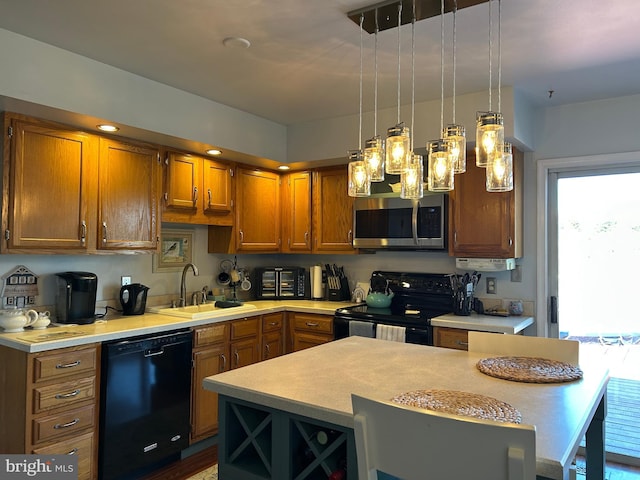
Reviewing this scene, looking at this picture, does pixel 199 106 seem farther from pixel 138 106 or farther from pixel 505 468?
pixel 505 468

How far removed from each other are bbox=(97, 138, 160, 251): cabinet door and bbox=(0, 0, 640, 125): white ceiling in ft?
1.85

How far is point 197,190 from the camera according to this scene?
3.73 metres

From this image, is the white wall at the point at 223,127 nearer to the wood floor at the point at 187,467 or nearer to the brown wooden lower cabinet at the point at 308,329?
the brown wooden lower cabinet at the point at 308,329

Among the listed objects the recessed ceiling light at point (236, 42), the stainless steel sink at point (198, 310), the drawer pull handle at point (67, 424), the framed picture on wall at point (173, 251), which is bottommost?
the drawer pull handle at point (67, 424)

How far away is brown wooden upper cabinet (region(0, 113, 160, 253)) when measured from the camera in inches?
106

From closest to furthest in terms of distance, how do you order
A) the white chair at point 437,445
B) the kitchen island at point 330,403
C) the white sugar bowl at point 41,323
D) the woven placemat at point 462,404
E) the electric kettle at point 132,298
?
the white chair at point 437,445 → the woven placemat at point 462,404 → the kitchen island at point 330,403 → the white sugar bowl at point 41,323 → the electric kettle at point 132,298

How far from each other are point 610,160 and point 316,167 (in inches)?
92.7

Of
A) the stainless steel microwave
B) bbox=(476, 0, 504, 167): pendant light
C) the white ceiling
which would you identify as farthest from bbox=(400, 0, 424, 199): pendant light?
the stainless steel microwave

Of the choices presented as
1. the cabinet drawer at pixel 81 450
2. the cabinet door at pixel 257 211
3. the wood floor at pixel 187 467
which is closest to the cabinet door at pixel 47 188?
the cabinet drawer at pixel 81 450

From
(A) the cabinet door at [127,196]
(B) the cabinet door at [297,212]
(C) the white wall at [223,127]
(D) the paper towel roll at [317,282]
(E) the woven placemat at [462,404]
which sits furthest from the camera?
(D) the paper towel roll at [317,282]

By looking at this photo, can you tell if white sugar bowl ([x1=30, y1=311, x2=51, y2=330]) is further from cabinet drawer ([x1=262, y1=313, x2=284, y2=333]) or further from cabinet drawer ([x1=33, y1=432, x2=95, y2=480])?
cabinet drawer ([x1=262, y1=313, x2=284, y2=333])

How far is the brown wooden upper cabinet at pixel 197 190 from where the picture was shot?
3.55 meters

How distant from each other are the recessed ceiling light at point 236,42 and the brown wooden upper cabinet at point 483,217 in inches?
75.6

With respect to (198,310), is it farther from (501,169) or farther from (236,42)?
(501,169)
